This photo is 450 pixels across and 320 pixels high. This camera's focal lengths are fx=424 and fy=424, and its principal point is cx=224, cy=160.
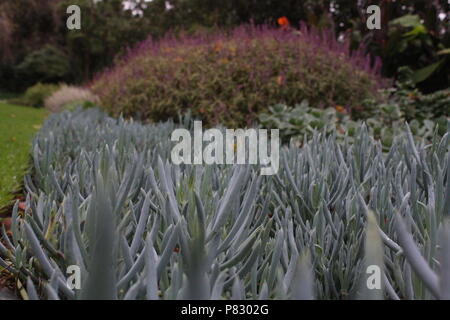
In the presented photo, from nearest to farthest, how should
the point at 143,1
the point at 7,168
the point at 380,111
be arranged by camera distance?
the point at 7,168, the point at 380,111, the point at 143,1

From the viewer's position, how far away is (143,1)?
78.3ft

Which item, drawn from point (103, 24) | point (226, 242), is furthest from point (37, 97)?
point (226, 242)

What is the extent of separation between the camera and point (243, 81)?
17.9 feet

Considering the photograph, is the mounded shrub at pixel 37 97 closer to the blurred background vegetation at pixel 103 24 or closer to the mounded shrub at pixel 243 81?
the blurred background vegetation at pixel 103 24

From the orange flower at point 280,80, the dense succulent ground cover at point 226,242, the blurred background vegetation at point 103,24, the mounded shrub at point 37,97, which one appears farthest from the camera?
the blurred background vegetation at point 103,24

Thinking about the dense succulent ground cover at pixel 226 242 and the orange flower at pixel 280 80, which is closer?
the dense succulent ground cover at pixel 226 242

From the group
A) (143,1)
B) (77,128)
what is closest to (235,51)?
(77,128)

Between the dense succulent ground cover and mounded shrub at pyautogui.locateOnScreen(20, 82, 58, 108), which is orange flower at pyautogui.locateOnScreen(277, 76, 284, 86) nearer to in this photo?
the dense succulent ground cover

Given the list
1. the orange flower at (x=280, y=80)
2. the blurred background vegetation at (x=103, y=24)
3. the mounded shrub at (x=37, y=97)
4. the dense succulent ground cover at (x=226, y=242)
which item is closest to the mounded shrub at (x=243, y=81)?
the orange flower at (x=280, y=80)

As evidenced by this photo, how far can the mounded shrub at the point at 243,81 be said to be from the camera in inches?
210

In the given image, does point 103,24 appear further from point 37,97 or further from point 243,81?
point 243,81

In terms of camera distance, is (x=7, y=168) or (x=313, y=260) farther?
(x=7, y=168)

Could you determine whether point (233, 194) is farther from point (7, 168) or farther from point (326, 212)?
point (7, 168)
